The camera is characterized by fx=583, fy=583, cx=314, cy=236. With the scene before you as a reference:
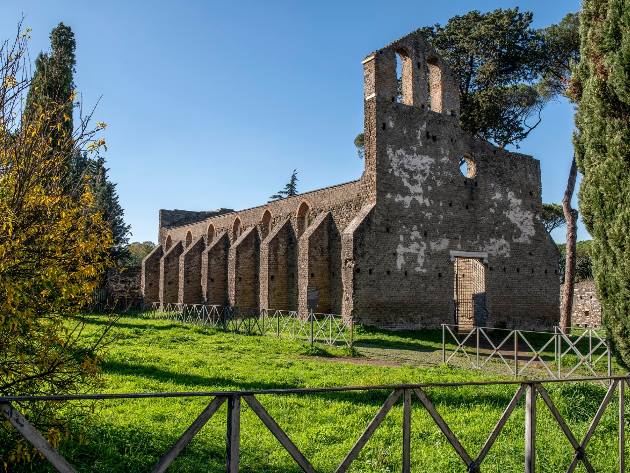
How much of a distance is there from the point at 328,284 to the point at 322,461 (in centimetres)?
1620

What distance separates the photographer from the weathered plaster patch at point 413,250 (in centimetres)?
1950

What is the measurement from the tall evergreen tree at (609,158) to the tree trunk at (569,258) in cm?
1184

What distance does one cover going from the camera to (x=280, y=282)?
80.1 ft

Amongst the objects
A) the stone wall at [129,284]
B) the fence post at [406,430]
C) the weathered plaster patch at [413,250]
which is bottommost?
the fence post at [406,430]

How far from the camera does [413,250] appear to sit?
19.9m

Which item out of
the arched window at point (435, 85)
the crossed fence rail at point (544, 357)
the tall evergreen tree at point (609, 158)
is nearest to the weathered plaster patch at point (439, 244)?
the crossed fence rail at point (544, 357)

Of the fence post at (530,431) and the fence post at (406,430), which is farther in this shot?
the fence post at (530,431)

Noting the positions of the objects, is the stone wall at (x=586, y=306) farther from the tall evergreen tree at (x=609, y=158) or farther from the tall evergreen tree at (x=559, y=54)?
the tall evergreen tree at (x=609, y=158)

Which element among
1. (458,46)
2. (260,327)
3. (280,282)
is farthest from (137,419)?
(458,46)

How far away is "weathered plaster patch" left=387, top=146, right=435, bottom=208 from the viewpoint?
19672 mm

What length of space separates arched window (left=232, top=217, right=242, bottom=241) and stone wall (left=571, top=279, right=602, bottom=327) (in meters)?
17.4

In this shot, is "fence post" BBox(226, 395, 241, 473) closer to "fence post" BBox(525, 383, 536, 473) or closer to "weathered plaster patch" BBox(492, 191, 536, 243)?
"fence post" BBox(525, 383, 536, 473)

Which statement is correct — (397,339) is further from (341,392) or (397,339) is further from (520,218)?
(520,218)

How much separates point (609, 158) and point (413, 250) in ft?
38.4
